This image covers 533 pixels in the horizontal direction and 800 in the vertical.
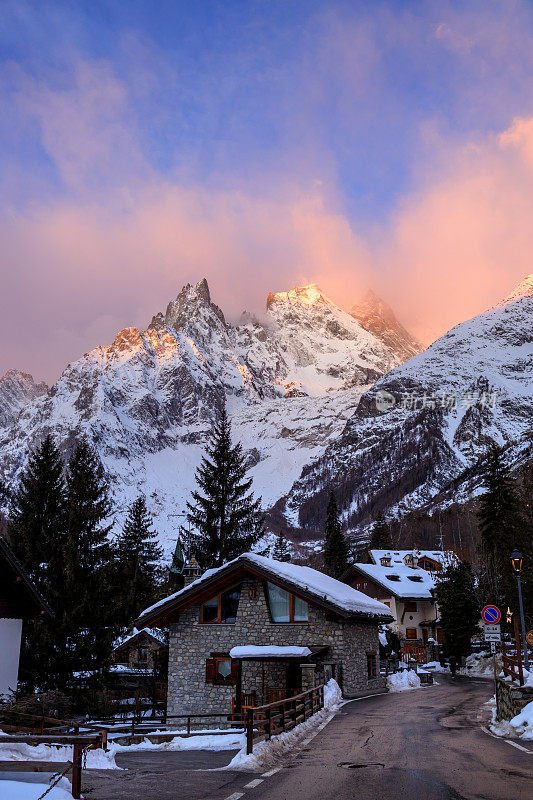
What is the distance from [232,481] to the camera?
128ft

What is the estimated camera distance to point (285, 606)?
24.6 metres

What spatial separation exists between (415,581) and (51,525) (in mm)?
49522

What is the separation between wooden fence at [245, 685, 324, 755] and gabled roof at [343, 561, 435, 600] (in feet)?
145

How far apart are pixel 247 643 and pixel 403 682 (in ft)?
39.0

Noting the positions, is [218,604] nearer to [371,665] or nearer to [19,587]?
[371,665]

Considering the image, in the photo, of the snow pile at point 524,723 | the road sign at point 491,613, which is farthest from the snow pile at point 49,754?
the road sign at point 491,613

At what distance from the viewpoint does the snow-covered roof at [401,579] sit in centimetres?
6338

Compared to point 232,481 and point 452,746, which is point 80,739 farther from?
point 232,481

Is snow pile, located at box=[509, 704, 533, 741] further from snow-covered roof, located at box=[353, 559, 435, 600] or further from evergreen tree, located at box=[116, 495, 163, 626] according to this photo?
snow-covered roof, located at box=[353, 559, 435, 600]

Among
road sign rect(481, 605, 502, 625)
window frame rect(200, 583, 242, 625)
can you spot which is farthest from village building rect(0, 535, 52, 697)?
road sign rect(481, 605, 502, 625)

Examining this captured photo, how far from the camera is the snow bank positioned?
10.9 metres

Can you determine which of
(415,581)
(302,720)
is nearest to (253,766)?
(302,720)

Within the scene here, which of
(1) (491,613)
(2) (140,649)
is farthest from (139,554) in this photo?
(1) (491,613)

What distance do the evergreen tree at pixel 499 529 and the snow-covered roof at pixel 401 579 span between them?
31.7ft
